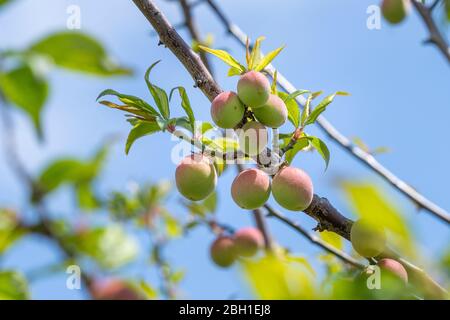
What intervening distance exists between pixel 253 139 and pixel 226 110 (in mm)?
85

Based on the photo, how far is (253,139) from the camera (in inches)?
46.8

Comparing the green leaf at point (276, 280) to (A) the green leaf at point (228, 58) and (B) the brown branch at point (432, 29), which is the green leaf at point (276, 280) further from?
(B) the brown branch at point (432, 29)

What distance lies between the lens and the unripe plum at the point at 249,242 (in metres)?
2.43

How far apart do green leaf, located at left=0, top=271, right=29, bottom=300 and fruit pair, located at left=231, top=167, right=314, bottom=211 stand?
52cm

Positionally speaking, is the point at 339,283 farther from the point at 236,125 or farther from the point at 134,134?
the point at 134,134

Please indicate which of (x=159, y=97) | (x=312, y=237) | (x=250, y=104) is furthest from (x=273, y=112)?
(x=312, y=237)

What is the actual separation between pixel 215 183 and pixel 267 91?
0.80 ft

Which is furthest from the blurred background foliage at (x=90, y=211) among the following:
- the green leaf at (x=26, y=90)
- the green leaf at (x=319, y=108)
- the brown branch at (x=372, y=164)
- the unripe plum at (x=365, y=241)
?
the brown branch at (x=372, y=164)

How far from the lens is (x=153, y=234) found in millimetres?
2336

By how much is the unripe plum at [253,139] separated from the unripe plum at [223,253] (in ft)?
4.41

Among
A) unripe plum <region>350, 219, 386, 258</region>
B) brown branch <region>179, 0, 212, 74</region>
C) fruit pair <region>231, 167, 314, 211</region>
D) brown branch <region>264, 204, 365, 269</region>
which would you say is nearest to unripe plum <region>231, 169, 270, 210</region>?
fruit pair <region>231, 167, 314, 211</region>

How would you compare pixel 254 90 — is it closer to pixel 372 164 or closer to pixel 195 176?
pixel 195 176
